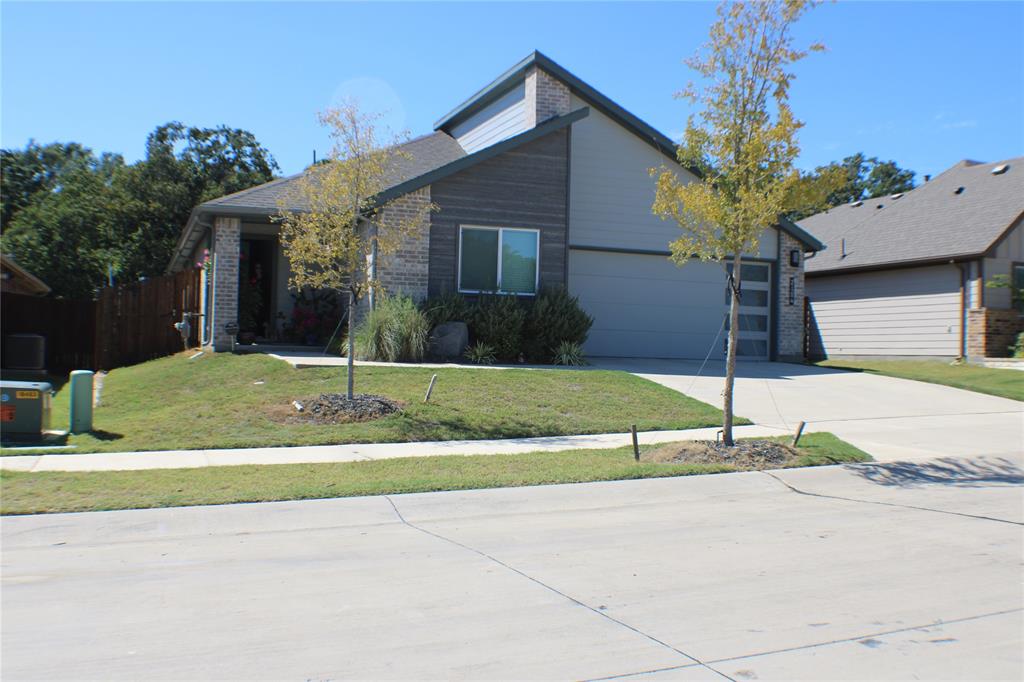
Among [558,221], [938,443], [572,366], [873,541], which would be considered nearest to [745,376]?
[572,366]

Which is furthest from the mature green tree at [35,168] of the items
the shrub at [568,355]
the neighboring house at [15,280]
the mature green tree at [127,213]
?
the shrub at [568,355]

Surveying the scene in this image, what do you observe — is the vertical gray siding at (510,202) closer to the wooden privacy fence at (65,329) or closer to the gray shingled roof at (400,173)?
the gray shingled roof at (400,173)

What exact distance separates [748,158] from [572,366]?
759cm

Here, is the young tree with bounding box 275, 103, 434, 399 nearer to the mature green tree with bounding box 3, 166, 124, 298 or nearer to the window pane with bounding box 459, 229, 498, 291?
the window pane with bounding box 459, 229, 498, 291

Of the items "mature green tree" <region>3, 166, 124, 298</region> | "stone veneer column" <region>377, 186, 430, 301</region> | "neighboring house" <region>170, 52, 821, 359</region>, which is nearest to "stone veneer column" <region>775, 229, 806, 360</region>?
"neighboring house" <region>170, 52, 821, 359</region>

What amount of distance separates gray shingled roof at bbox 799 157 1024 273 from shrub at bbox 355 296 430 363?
574 inches

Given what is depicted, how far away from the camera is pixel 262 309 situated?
2150cm

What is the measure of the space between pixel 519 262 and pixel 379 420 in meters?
7.53

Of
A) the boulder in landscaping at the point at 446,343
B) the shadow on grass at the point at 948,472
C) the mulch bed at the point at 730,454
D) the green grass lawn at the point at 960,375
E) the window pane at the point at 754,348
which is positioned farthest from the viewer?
the window pane at the point at 754,348

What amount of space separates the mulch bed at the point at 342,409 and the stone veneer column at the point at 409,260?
5153 mm

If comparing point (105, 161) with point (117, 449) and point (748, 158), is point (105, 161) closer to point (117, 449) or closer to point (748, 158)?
point (117, 449)

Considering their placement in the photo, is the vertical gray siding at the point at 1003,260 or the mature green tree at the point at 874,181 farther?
the mature green tree at the point at 874,181

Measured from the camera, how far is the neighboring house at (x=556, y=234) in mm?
17797

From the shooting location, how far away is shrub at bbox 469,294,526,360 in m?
16.9
